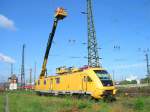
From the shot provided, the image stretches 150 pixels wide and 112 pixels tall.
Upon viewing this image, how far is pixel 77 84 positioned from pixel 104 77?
3.15 meters

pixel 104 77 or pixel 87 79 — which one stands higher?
pixel 104 77

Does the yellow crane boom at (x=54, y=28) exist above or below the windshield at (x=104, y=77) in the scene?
above

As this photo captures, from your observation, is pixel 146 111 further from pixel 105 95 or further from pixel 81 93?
pixel 81 93

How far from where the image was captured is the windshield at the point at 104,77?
2645 centimetres

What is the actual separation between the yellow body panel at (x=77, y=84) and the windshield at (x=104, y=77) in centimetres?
30

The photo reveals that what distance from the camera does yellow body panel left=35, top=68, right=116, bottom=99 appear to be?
85.3ft

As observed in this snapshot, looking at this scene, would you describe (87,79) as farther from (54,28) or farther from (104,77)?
(54,28)

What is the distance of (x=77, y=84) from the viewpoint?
2912cm

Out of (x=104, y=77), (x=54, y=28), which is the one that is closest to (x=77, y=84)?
(x=104, y=77)

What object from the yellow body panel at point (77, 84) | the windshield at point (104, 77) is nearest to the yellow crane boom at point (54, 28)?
the yellow body panel at point (77, 84)

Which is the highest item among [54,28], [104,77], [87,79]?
[54,28]

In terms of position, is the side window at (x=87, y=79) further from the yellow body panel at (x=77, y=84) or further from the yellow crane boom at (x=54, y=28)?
the yellow crane boom at (x=54, y=28)

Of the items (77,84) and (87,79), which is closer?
(87,79)

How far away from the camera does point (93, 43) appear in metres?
41.4
